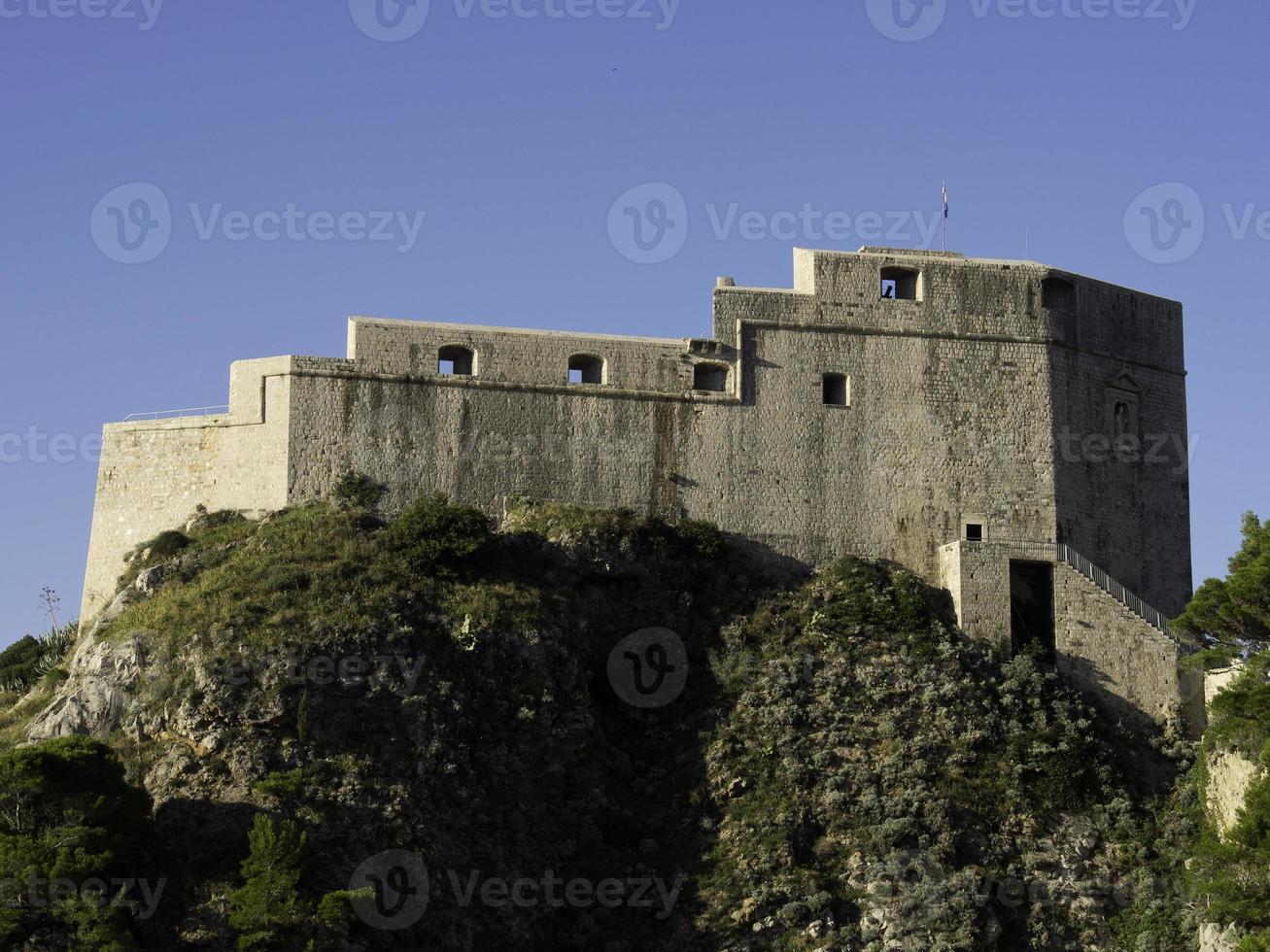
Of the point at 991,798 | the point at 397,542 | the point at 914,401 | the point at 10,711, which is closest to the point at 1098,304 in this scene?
the point at 914,401

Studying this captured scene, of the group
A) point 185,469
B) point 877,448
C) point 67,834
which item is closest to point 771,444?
point 877,448

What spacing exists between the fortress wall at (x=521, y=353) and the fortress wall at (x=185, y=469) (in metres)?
2.26

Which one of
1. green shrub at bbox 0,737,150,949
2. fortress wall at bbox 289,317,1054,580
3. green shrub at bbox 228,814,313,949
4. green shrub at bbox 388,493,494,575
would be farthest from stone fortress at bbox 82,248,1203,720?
green shrub at bbox 228,814,313,949

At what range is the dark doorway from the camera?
52.6m

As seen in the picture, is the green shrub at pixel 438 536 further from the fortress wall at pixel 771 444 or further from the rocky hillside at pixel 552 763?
the fortress wall at pixel 771 444

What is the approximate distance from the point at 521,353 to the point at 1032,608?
13.1m

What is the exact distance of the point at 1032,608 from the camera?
53.7 m

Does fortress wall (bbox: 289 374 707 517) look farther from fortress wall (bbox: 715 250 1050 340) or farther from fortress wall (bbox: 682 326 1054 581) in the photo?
fortress wall (bbox: 715 250 1050 340)

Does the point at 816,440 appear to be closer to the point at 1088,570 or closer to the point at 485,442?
the point at 1088,570

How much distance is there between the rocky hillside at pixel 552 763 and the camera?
43125mm

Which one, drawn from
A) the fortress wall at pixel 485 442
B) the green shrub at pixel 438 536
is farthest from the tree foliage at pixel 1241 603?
the green shrub at pixel 438 536

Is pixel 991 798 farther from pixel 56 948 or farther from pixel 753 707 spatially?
pixel 56 948

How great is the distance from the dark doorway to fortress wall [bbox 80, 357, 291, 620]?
54.7ft

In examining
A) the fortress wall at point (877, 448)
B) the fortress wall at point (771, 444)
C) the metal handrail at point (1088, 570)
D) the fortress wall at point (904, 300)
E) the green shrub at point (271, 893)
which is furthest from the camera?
the fortress wall at point (904, 300)
